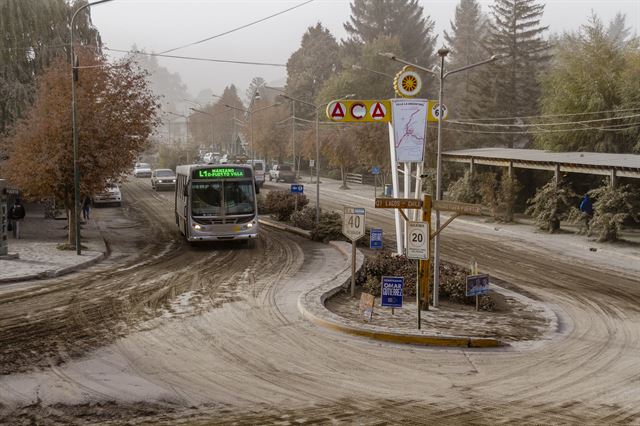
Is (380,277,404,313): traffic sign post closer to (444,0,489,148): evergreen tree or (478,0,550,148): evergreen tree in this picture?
(478,0,550,148): evergreen tree

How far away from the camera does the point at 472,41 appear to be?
102 metres

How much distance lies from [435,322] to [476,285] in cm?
137

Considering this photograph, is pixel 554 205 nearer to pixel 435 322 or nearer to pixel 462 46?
pixel 435 322

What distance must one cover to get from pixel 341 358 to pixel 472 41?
98994mm

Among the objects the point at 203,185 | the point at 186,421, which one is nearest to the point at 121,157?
the point at 203,185

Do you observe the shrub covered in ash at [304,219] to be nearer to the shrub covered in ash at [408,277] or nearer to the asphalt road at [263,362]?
the asphalt road at [263,362]

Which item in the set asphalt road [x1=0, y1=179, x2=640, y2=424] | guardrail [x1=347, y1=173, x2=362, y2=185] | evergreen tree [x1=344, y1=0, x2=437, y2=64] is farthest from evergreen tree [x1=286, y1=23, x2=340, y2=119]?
asphalt road [x1=0, y1=179, x2=640, y2=424]

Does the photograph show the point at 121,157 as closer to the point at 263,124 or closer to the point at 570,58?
the point at 570,58

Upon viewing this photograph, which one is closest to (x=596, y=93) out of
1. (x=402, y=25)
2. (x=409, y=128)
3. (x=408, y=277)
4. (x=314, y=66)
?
(x=409, y=128)

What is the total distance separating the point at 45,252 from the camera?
2138 centimetres

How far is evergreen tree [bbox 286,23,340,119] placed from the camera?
97.8 m

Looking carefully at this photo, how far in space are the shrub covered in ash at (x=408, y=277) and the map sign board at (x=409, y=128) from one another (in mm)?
2820

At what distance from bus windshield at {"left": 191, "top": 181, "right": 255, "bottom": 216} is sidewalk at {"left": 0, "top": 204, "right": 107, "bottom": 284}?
3.58 metres

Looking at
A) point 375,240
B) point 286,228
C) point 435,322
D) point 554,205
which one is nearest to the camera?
point 435,322
